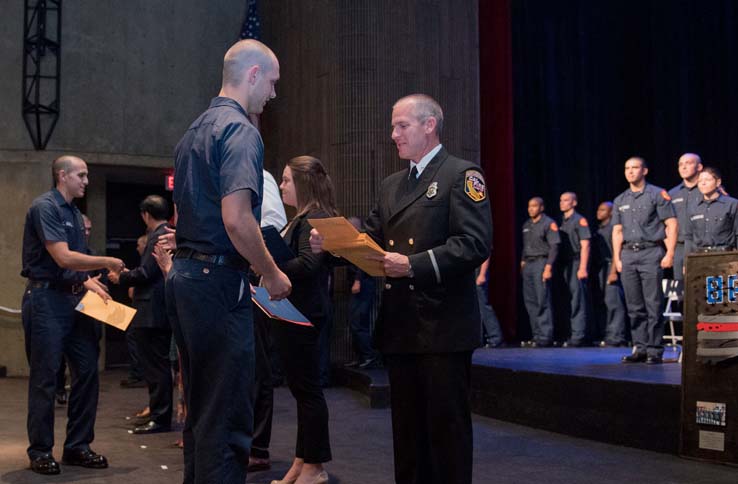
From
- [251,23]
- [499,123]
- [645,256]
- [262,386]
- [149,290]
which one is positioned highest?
[251,23]

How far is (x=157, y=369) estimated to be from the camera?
19.4ft

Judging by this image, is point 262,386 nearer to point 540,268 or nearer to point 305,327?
point 305,327

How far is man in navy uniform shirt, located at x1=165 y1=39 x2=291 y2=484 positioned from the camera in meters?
2.63

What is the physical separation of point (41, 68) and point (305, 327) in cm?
749

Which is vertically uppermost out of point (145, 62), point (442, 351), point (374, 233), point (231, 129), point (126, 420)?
point (145, 62)

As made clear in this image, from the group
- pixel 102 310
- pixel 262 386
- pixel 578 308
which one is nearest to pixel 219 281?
pixel 262 386


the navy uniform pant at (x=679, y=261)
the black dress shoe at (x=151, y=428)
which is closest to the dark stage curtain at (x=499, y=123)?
the navy uniform pant at (x=679, y=261)

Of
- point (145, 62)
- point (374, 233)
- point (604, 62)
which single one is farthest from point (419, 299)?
point (604, 62)

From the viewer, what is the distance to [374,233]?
11.1 feet

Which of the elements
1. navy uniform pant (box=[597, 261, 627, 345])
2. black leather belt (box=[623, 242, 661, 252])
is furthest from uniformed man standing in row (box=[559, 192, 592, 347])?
black leather belt (box=[623, 242, 661, 252])

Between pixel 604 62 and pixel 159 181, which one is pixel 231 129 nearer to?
pixel 159 181

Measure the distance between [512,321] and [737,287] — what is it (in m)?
6.48

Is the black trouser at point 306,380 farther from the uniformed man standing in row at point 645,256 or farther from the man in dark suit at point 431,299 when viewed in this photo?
the uniformed man standing in row at point 645,256

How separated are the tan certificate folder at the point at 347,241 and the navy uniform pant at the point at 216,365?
35 centimetres
